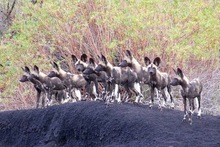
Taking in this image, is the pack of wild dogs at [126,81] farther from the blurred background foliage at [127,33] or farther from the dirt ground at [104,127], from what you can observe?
the blurred background foliage at [127,33]

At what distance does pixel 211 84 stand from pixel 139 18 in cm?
247

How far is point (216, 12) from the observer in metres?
16.4

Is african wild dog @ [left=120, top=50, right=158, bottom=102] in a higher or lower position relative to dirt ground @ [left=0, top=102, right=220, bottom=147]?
higher

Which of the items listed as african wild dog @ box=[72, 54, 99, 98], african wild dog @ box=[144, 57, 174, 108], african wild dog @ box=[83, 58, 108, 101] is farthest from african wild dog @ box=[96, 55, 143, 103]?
african wild dog @ box=[72, 54, 99, 98]

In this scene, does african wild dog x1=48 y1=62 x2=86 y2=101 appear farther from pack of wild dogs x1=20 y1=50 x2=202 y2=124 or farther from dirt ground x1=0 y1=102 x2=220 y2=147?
dirt ground x1=0 y1=102 x2=220 y2=147

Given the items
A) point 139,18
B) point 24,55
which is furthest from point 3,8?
point 139,18

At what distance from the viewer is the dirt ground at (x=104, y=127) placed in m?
8.77

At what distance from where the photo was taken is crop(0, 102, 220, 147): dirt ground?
877 centimetres

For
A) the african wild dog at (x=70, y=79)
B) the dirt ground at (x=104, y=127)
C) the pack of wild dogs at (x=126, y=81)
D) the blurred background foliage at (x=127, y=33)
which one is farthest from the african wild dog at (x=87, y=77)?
the blurred background foliage at (x=127, y=33)

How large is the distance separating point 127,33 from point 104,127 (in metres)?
5.88

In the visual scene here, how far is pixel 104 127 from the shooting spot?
10.2 metres

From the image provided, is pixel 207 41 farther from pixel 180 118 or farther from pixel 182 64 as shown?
pixel 180 118

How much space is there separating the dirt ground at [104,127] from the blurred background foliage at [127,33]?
351 centimetres

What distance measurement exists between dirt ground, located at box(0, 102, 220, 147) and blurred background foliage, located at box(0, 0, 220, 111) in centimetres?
351
